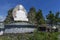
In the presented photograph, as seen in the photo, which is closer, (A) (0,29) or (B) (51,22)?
(A) (0,29)

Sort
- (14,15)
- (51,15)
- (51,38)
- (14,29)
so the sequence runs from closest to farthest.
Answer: (51,38), (14,29), (14,15), (51,15)

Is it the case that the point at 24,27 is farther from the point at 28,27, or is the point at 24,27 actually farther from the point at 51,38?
the point at 51,38

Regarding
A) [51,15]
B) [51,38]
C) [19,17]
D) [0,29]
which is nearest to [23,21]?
[19,17]

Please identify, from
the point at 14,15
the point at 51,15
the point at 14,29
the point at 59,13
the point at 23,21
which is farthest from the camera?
the point at 59,13

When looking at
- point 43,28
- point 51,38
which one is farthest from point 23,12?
point 51,38

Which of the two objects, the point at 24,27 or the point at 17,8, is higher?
the point at 17,8

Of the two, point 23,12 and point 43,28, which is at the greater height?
point 23,12

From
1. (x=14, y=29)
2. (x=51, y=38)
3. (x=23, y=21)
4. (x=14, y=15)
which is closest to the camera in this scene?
(x=51, y=38)

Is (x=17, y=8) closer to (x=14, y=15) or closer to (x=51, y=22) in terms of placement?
(x=14, y=15)

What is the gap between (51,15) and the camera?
42.9 meters

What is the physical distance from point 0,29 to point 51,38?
23.7 m

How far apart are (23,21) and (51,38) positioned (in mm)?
22586

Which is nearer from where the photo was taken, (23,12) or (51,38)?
(51,38)

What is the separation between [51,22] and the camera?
149 ft
